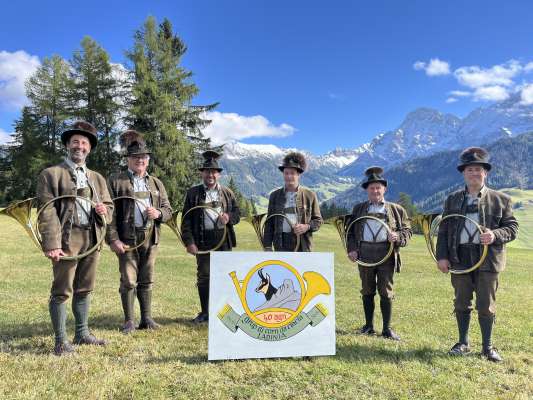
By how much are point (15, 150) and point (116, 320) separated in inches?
1931

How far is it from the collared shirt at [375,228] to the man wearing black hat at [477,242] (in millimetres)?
971

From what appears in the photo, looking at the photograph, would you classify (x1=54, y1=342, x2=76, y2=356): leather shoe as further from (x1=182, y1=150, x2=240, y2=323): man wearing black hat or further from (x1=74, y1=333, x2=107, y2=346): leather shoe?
(x1=182, y1=150, x2=240, y2=323): man wearing black hat

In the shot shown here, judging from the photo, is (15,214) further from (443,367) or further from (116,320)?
(443,367)

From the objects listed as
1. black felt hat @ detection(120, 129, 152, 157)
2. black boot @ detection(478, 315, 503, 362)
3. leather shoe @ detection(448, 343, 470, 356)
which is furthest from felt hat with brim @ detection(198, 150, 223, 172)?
black boot @ detection(478, 315, 503, 362)

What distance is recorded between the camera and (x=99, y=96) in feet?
134

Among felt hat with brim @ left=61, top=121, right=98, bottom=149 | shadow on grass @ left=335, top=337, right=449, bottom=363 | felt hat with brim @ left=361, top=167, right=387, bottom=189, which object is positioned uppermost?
felt hat with brim @ left=61, top=121, right=98, bottom=149

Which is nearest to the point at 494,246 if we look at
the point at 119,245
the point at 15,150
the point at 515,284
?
the point at 119,245

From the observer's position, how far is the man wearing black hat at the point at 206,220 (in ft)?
23.8

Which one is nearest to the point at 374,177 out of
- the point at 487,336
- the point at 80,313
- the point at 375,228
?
the point at 375,228

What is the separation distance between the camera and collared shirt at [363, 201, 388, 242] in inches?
265

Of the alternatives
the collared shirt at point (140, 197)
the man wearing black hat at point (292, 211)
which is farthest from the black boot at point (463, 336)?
the collared shirt at point (140, 197)

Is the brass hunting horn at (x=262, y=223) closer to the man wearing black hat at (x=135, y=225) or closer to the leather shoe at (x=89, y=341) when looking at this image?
the man wearing black hat at (x=135, y=225)

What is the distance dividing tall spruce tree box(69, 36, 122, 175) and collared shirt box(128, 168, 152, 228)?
114ft

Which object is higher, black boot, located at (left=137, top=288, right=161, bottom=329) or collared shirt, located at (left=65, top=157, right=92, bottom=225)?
collared shirt, located at (left=65, top=157, right=92, bottom=225)
